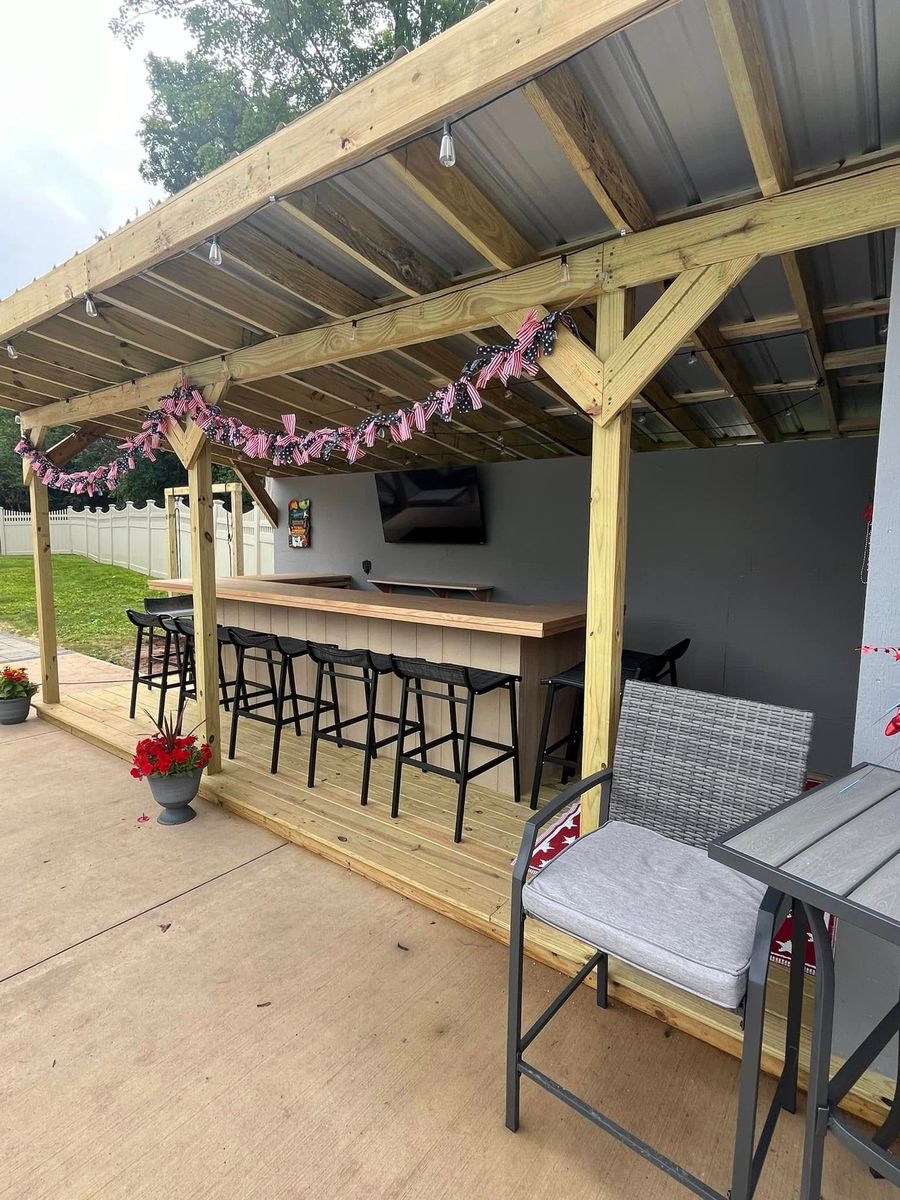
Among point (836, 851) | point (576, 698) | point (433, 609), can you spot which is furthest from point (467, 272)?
point (836, 851)

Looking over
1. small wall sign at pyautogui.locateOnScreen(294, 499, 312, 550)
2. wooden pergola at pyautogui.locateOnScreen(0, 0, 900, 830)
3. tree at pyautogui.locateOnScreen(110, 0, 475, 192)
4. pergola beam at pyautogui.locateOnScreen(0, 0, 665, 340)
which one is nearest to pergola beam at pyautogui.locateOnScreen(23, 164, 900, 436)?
wooden pergola at pyautogui.locateOnScreen(0, 0, 900, 830)

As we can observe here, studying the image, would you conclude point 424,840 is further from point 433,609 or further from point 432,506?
point 432,506

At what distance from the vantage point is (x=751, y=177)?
1737mm

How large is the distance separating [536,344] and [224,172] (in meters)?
1.10

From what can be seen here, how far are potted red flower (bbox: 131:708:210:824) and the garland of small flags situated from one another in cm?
153

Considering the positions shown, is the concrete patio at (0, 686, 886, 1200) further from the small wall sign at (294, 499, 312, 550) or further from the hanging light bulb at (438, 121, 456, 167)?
the small wall sign at (294, 499, 312, 550)

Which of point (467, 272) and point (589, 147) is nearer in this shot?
point (589, 147)

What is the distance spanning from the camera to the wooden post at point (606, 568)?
199 cm

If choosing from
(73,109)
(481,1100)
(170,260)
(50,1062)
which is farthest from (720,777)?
(73,109)

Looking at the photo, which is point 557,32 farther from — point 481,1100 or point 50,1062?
point 50,1062

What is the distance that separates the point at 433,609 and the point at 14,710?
348cm

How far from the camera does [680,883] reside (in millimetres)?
1534

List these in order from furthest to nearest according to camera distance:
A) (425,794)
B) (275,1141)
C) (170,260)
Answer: (425,794) < (170,260) < (275,1141)

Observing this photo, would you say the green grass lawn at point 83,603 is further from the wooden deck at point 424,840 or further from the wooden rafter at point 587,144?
the wooden rafter at point 587,144
